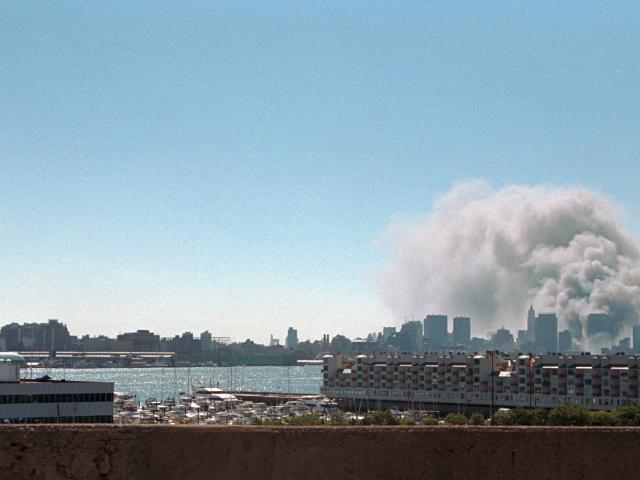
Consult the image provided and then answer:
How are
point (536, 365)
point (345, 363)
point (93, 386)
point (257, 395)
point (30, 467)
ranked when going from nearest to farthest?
point (30, 467), point (93, 386), point (536, 365), point (345, 363), point (257, 395)

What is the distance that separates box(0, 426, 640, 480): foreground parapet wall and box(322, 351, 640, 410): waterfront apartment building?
298ft

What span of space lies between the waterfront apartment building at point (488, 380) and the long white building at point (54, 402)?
58.8 meters

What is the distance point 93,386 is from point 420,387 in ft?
250

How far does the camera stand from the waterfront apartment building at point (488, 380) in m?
98.9

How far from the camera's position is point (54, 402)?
4331 cm

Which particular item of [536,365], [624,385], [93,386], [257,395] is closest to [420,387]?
[536,365]

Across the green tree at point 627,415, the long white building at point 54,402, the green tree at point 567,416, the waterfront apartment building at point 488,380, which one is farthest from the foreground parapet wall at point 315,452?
the waterfront apartment building at point 488,380

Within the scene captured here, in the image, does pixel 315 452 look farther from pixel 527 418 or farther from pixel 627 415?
pixel 627 415

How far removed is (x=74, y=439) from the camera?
21.7ft

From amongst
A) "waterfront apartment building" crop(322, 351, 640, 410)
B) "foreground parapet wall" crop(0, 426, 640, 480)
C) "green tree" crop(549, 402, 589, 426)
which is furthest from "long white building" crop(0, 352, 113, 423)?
"waterfront apartment building" crop(322, 351, 640, 410)

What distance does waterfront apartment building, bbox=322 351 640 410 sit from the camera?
9894 centimetres

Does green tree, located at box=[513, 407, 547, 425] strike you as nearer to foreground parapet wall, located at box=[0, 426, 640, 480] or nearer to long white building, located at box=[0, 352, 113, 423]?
long white building, located at box=[0, 352, 113, 423]

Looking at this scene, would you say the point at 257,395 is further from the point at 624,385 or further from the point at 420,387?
the point at 624,385

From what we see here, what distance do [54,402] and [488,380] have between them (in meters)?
74.3
